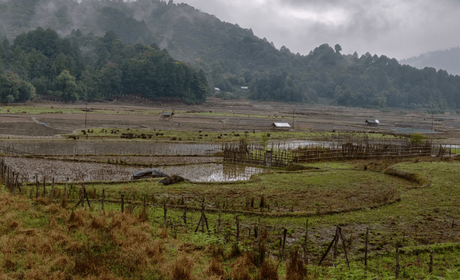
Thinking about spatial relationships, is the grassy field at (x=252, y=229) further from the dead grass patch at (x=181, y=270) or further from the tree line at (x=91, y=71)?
the tree line at (x=91, y=71)

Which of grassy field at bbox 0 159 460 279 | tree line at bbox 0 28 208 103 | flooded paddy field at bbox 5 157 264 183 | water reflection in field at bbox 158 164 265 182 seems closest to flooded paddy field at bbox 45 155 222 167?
flooded paddy field at bbox 5 157 264 183

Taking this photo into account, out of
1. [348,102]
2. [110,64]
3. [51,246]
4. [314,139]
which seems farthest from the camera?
[348,102]

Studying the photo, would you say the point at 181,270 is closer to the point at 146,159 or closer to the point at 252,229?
the point at 252,229

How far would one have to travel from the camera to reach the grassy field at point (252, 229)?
348 inches

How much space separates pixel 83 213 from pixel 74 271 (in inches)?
165

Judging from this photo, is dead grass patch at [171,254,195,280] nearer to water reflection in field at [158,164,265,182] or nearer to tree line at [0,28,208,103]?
water reflection in field at [158,164,265,182]

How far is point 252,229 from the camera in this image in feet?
42.6

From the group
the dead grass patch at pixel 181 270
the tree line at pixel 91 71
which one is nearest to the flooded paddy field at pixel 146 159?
the dead grass patch at pixel 181 270

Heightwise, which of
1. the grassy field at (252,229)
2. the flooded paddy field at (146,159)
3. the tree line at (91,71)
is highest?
the tree line at (91,71)

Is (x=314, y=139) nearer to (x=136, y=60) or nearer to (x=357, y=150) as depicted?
(x=357, y=150)

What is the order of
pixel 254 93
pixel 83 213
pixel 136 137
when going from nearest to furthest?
pixel 83 213, pixel 136 137, pixel 254 93

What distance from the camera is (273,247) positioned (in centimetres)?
A: 1119

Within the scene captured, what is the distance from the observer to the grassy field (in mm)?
8828

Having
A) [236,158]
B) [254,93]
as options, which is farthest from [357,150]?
[254,93]
